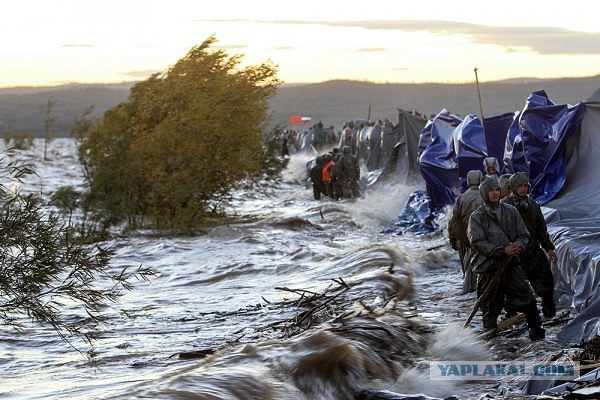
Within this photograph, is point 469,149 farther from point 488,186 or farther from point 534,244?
point 488,186

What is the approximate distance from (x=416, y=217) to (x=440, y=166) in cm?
255

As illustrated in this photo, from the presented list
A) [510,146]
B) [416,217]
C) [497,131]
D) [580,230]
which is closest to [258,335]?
[580,230]

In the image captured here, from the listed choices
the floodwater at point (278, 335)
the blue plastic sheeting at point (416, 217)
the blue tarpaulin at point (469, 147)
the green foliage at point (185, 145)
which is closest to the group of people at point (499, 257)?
the floodwater at point (278, 335)

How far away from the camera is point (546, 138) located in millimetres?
16984

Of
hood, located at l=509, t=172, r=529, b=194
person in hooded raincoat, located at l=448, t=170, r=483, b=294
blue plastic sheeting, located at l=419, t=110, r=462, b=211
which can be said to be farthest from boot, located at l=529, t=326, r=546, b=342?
blue plastic sheeting, located at l=419, t=110, r=462, b=211

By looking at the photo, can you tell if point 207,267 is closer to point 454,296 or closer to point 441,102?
point 454,296

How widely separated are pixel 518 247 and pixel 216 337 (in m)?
4.41

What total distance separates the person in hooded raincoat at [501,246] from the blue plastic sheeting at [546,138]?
202 inches

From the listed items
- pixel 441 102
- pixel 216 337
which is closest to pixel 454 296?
pixel 216 337

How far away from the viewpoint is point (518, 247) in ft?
A: 35.8

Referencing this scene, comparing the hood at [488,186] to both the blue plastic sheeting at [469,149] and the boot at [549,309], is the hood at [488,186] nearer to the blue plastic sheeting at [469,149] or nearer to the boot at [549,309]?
the boot at [549,309]

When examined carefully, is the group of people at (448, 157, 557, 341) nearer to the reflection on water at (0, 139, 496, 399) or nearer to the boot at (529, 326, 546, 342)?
the boot at (529, 326, 546, 342)

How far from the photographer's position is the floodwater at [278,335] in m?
10.9

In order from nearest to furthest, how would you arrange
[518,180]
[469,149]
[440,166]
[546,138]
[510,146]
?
[518,180]
[546,138]
[510,146]
[469,149]
[440,166]
